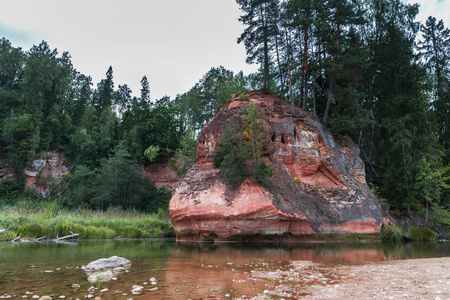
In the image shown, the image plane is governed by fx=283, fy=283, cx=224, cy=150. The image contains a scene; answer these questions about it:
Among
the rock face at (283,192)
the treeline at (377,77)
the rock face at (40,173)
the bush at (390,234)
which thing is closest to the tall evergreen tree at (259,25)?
the treeline at (377,77)

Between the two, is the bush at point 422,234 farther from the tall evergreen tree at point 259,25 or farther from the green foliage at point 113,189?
the green foliage at point 113,189

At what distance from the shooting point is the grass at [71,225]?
55.9ft

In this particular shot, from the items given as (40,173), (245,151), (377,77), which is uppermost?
(377,77)

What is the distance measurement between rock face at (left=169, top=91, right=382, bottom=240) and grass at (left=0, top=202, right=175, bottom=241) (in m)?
3.89

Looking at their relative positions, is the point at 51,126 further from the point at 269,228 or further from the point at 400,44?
the point at 400,44

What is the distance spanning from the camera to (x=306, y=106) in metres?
27.3

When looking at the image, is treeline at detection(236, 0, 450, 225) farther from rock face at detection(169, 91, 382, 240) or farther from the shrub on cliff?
the shrub on cliff

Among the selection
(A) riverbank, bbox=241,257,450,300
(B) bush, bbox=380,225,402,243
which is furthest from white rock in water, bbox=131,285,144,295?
(B) bush, bbox=380,225,402,243

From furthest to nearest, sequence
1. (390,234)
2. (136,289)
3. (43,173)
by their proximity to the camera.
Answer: (43,173) → (390,234) → (136,289)

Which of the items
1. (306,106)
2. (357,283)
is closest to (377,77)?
(306,106)

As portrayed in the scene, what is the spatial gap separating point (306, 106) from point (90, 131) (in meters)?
37.3

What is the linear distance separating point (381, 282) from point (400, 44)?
98.8 feet

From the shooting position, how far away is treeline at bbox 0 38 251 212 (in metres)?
37.5

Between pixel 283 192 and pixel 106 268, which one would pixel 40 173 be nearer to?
pixel 283 192
